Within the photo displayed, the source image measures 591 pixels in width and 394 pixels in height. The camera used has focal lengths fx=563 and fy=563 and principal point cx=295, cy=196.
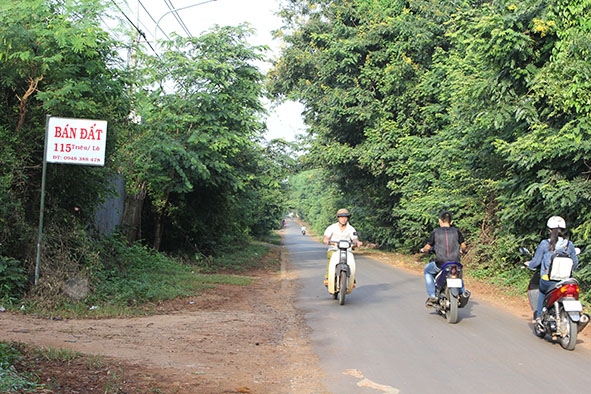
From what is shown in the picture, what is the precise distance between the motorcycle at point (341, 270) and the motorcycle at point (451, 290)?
1752 millimetres

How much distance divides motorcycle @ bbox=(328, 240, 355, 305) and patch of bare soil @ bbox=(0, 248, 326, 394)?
1027 millimetres

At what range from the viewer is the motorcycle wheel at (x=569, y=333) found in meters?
7.04

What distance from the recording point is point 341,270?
10.3 m

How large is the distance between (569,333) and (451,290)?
1.92 meters

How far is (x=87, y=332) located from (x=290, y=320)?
3.30 meters

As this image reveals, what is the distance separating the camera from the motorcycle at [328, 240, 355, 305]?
10289mm

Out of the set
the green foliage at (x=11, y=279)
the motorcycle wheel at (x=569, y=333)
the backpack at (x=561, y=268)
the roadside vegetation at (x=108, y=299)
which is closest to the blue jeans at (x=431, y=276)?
the backpack at (x=561, y=268)

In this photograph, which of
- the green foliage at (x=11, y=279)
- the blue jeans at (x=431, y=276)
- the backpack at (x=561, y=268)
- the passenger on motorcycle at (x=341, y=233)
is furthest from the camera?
the passenger on motorcycle at (x=341, y=233)

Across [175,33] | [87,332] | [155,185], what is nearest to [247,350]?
[87,332]

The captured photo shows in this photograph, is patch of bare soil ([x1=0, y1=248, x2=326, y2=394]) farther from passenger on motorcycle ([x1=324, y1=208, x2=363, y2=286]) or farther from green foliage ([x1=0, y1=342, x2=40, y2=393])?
passenger on motorcycle ([x1=324, y1=208, x2=363, y2=286])

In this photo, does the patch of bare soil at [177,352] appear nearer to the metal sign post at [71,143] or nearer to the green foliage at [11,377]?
the green foliage at [11,377]

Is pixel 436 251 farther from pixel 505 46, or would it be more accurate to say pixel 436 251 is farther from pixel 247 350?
pixel 505 46

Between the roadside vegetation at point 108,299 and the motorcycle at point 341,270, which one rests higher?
the motorcycle at point 341,270

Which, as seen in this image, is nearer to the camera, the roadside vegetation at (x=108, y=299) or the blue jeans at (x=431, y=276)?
the roadside vegetation at (x=108, y=299)
